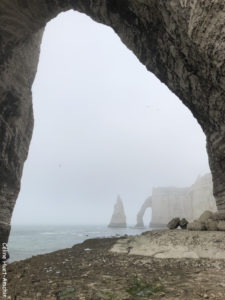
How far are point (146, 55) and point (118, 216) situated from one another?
420 feet

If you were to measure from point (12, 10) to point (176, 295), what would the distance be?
51.9 feet

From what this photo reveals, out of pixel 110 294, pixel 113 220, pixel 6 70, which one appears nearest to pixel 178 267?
pixel 110 294

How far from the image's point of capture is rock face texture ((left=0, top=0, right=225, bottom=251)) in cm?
758

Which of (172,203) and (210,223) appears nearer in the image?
(210,223)

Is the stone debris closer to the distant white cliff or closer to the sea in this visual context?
the sea

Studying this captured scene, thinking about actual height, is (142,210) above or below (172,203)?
below

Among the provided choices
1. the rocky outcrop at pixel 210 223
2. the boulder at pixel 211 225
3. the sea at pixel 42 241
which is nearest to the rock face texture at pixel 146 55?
the rocky outcrop at pixel 210 223

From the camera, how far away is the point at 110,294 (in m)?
4.11

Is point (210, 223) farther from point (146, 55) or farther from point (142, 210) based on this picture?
point (142, 210)

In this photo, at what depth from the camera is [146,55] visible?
41.2 ft

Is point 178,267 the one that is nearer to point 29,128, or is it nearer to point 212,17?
point 212,17

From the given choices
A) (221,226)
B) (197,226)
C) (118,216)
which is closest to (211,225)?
(221,226)

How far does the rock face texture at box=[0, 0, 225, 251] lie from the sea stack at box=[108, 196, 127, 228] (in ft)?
399

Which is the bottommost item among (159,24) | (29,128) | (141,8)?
(29,128)
